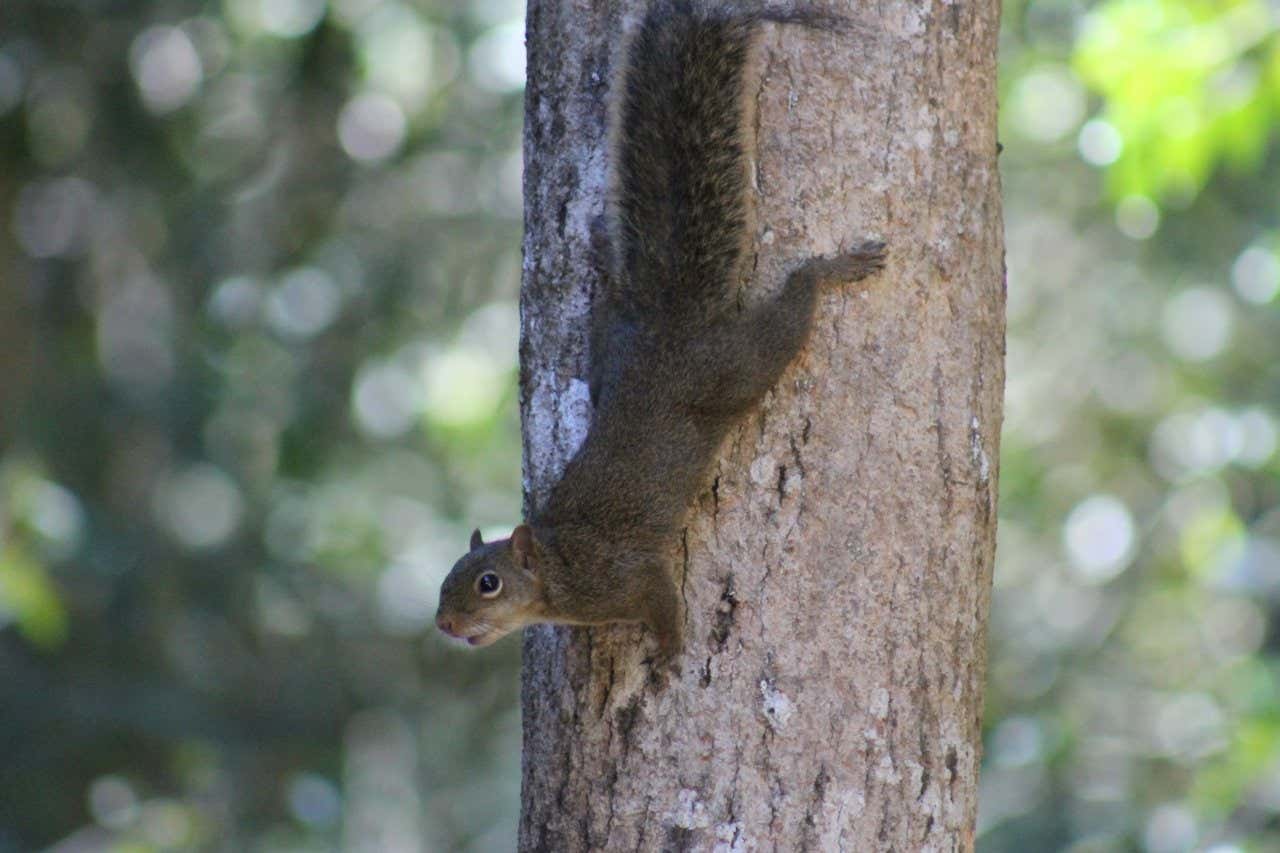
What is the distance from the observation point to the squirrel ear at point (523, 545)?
243 centimetres

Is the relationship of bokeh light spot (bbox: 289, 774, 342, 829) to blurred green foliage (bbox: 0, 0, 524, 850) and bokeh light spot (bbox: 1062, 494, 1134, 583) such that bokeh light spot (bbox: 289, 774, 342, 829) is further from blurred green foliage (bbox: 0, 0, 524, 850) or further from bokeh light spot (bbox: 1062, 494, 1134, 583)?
bokeh light spot (bbox: 1062, 494, 1134, 583)

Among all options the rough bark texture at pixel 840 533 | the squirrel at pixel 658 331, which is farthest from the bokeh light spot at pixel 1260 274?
the squirrel at pixel 658 331

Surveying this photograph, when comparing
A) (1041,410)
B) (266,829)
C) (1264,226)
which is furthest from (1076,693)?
(266,829)

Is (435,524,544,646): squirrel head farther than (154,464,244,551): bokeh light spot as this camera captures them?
No

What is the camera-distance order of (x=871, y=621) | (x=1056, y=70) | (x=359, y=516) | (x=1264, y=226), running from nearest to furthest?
1. (x=871, y=621)
2. (x=1264, y=226)
3. (x=1056, y=70)
4. (x=359, y=516)

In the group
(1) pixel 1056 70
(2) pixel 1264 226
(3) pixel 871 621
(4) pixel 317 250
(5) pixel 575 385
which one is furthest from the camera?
(4) pixel 317 250

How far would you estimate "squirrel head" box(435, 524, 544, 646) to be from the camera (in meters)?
2.44

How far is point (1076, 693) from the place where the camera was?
6516 mm

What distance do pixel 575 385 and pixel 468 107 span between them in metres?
6.22

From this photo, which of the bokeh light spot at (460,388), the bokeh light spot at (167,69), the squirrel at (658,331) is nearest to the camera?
the squirrel at (658,331)

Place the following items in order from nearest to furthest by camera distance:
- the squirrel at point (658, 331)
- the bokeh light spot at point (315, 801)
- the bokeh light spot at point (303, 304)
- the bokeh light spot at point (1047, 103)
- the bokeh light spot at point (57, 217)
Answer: the squirrel at point (658, 331), the bokeh light spot at point (315, 801), the bokeh light spot at point (1047, 103), the bokeh light spot at point (57, 217), the bokeh light spot at point (303, 304)

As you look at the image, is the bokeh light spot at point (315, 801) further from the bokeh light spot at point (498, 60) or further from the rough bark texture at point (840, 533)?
the rough bark texture at point (840, 533)

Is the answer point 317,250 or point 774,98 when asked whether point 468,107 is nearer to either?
point 317,250

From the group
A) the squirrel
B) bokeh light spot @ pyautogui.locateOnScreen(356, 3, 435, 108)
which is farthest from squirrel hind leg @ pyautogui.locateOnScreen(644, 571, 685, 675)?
bokeh light spot @ pyautogui.locateOnScreen(356, 3, 435, 108)
